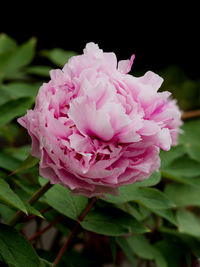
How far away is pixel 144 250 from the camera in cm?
73

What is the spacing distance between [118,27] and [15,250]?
4.71ft

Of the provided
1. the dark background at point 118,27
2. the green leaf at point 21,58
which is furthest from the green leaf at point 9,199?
the dark background at point 118,27

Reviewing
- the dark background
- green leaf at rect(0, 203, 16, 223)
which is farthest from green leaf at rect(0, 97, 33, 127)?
the dark background

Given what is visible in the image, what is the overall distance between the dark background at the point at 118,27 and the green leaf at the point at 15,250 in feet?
4.37

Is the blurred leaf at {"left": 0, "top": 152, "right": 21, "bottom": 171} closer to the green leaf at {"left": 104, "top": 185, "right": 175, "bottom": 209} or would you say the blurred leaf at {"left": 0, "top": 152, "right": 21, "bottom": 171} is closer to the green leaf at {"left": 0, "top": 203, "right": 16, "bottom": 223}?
the green leaf at {"left": 0, "top": 203, "right": 16, "bottom": 223}

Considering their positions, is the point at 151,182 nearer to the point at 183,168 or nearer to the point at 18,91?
the point at 183,168

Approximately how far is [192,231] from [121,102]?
0.38 metres

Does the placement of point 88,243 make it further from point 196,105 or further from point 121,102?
point 196,105

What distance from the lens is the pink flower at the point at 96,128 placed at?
0.45 meters

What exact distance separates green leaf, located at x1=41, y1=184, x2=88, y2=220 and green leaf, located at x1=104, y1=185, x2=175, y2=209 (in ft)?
0.15

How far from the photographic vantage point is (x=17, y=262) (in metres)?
0.51

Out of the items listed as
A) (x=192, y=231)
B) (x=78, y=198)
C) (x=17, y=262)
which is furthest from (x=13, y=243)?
(x=192, y=231)

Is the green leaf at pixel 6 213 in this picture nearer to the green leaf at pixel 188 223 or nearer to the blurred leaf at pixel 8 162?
the blurred leaf at pixel 8 162

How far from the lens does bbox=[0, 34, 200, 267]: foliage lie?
0.53 m
